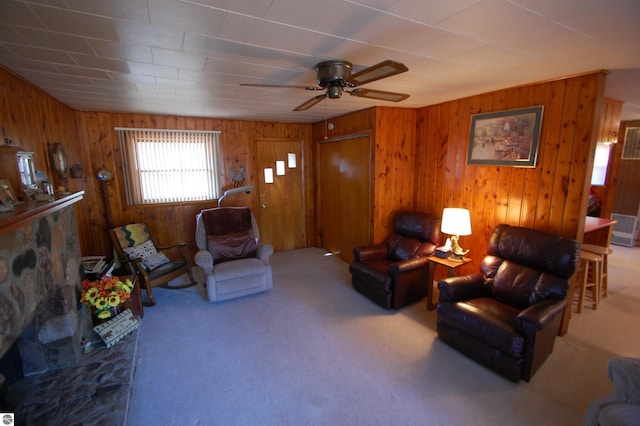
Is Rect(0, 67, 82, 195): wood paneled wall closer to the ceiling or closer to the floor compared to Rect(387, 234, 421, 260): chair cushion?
closer to the ceiling

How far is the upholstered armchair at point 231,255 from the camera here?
335 centimetres

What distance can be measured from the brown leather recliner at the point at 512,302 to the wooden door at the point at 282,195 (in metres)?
3.25

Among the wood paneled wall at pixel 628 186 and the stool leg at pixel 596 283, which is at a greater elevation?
the wood paneled wall at pixel 628 186

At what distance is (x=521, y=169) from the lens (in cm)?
288

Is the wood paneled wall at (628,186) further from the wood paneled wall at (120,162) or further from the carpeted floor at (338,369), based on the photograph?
the wood paneled wall at (120,162)

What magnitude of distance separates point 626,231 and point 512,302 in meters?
4.82

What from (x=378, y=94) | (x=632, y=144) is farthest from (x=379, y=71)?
(x=632, y=144)

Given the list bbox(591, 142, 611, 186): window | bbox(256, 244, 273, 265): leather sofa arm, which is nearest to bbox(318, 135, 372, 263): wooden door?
bbox(256, 244, 273, 265): leather sofa arm

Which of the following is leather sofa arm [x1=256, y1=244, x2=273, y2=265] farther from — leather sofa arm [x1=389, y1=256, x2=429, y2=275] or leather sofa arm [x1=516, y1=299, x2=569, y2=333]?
leather sofa arm [x1=516, y1=299, x2=569, y2=333]

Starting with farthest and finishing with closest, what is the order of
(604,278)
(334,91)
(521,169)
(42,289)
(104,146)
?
(104,146)
(604,278)
(521,169)
(334,91)
(42,289)

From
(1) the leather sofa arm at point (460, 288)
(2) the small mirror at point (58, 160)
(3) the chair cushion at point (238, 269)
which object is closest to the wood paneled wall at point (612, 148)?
(1) the leather sofa arm at point (460, 288)

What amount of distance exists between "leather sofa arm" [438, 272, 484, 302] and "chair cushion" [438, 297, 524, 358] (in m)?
0.09

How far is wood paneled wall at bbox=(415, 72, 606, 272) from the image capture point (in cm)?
245

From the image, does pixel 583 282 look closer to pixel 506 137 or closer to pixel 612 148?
pixel 506 137
